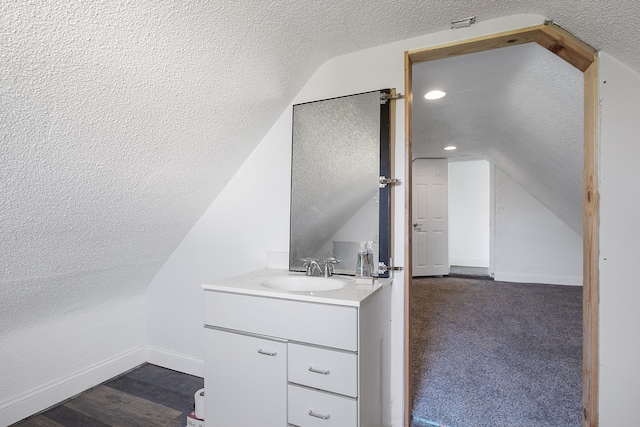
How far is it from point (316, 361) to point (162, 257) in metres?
1.51

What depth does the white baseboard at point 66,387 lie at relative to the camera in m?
1.70

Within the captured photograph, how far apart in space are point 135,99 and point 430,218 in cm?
481

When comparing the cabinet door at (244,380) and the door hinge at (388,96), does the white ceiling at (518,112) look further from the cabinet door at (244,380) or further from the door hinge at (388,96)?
the cabinet door at (244,380)

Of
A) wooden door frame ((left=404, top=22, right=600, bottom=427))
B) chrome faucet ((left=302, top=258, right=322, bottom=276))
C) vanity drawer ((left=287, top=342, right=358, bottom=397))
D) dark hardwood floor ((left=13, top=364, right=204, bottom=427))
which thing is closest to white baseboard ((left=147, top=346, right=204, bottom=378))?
dark hardwood floor ((left=13, top=364, right=204, bottom=427))

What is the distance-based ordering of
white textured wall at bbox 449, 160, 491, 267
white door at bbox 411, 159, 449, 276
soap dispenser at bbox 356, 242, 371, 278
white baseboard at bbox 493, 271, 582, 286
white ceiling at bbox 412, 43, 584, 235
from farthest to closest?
1. white textured wall at bbox 449, 160, 491, 267
2. white door at bbox 411, 159, 449, 276
3. white baseboard at bbox 493, 271, 582, 286
4. white ceiling at bbox 412, 43, 584, 235
5. soap dispenser at bbox 356, 242, 371, 278

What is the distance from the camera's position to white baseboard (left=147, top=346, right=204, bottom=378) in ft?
7.18

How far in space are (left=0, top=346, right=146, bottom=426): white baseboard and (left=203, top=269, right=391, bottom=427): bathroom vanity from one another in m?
1.10

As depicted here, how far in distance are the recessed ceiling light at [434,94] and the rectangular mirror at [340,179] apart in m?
1.09

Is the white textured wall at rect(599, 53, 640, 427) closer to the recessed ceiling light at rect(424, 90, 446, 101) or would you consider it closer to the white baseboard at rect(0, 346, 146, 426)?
the recessed ceiling light at rect(424, 90, 446, 101)

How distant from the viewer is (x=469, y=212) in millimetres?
6422

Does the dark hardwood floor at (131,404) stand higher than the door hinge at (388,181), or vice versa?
the door hinge at (388,181)

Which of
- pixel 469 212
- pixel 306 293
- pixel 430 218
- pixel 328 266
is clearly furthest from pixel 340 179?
pixel 469 212

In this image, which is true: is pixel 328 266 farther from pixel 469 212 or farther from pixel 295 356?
pixel 469 212

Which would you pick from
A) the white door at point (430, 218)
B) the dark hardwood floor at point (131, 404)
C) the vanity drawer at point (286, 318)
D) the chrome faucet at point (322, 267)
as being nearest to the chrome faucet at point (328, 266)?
the chrome faucet at point (322, 267)
